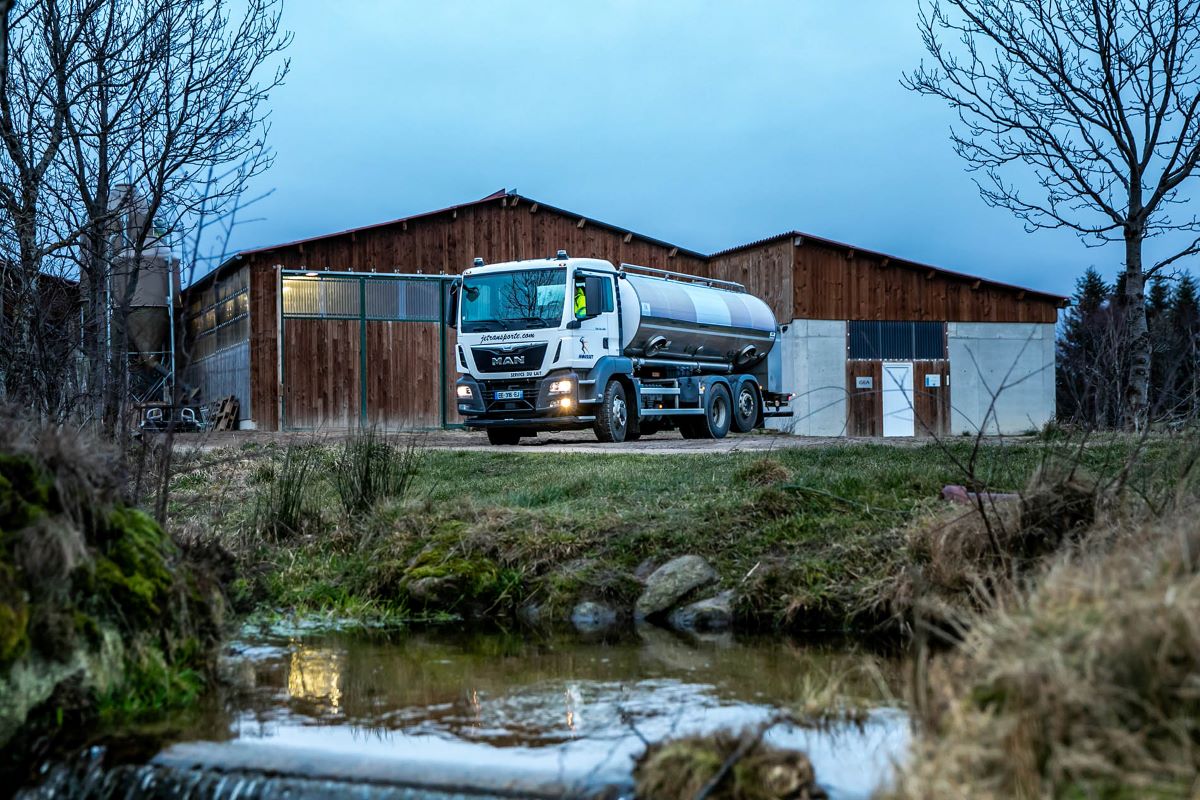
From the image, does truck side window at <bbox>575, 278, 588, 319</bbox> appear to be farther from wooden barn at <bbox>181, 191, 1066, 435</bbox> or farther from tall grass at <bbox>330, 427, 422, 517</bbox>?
wooden barn at <bbox>181, 191, 1066, 435</bbox>

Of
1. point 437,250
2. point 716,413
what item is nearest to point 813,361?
point 716,413

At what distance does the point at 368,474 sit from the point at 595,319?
31.5 feet

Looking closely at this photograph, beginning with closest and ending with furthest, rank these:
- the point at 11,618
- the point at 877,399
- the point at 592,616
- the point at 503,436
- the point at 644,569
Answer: the point at 11,618 → the point at 592,616 → the point at 644,569 → the point at 503,436 → the point at 877,399

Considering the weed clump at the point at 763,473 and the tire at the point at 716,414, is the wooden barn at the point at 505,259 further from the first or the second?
the weed clump at the point at 763,473

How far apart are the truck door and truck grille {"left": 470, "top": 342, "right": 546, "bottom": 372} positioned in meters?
0.64

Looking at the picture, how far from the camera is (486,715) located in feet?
17.6

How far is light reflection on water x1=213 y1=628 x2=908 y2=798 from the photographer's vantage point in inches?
183

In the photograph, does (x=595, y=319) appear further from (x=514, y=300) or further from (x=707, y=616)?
(x=707, y=616)

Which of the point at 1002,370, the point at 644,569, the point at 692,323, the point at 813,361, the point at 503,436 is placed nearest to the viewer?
the point at 644,569

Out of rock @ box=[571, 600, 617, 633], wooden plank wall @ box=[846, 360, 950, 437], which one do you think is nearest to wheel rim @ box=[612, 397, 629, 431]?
wooden plank wall @ box=[846, 360, 950, 437]

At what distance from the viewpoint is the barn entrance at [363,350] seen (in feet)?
88.6

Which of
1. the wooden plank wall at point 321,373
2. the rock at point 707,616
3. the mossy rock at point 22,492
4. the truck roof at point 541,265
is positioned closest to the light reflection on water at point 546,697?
the rock at point 707,616

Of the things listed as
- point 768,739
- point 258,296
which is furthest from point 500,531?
point 258,296

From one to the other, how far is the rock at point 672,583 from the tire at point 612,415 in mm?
10794
